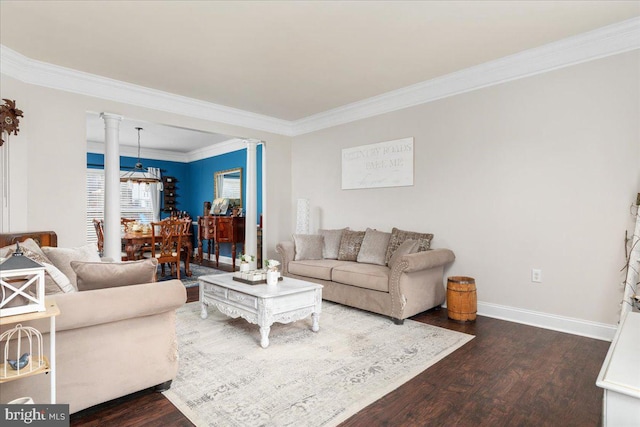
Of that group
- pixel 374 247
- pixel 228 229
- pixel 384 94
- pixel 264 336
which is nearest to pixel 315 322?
pixel 264 336

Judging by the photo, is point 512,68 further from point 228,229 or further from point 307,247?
point 228,229

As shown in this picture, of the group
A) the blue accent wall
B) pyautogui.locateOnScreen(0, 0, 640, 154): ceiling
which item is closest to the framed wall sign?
pyautogui.locateOnScreen(0, 0, 640, 154): ceiling

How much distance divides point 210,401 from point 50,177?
10.5 ft

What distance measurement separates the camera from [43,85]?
3.70 meters

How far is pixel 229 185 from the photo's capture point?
7.45 metres

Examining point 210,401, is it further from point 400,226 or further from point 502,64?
point 502,64

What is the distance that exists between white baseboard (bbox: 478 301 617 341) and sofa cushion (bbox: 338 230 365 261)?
152 cm

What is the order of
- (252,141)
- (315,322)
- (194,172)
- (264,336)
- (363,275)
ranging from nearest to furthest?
(264,336) < (315,322) < (363,275) < (252,141) < (194,172)

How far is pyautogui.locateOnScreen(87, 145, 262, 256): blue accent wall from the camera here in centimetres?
735

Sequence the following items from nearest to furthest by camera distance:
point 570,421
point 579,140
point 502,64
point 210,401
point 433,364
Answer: point 570,421
point 210,401
point 433,364
point 579,140
point 502,64

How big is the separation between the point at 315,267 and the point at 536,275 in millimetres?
2299

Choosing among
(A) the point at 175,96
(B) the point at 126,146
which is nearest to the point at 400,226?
(A) the point at 175,96

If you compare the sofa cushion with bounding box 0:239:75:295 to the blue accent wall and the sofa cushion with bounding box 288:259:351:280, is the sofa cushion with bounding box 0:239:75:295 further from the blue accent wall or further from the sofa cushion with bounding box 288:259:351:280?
the blue accent wall

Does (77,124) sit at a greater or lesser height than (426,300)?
greater
